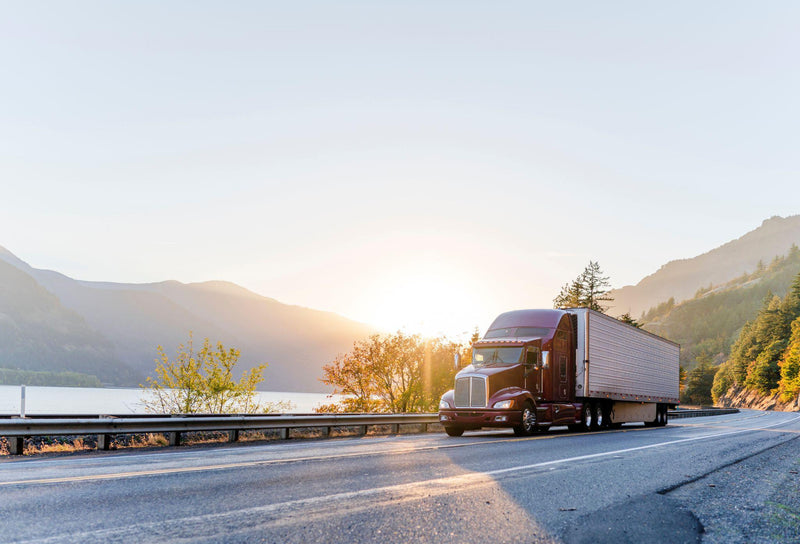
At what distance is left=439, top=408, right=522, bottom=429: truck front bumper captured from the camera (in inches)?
732

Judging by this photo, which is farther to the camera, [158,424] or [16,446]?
[158,424]

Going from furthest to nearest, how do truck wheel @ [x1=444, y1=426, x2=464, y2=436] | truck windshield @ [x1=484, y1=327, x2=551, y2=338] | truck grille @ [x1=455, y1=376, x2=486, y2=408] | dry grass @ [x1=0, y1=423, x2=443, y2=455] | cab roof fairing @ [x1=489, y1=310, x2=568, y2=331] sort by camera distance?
cab roof fairing @ [x1=489, y1=310, x2=568, y2=331]
truck windshield @ [x1=484, y1=327, x2=551, y2=338]
truck wheel @ [x1=444, y1=426, x2=464, y2=436]
truck grille @ [x1=455, y1=376, x2=486, y2=408]
dry grass @ [x1=0, y1=423, x2=443, y2=455]

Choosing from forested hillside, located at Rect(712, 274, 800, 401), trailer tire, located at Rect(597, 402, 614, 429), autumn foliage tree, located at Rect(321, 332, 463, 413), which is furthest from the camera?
forested hillside, located at Rect(712, 274, 800, 401)

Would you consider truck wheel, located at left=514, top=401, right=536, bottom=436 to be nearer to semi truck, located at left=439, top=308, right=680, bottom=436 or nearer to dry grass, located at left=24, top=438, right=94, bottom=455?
semi truck, located at left=439, top=308, right=680, bottom=436

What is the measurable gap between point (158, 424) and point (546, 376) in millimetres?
11861

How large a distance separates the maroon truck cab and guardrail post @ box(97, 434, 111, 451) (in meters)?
9.81

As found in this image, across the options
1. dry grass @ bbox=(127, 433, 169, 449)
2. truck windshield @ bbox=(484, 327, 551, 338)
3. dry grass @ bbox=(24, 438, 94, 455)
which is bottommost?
dry grass @ bbox=(127, 433, 169, 449)

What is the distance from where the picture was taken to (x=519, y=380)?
64.5ft

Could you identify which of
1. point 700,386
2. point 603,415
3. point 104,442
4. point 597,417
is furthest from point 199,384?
point 700,386

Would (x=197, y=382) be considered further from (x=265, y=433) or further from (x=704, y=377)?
(x=704, y=377)

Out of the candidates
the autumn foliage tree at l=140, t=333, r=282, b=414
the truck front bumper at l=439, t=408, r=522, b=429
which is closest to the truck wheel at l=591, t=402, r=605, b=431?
the truck front bumper at l=439, t=408, r=522, b=429

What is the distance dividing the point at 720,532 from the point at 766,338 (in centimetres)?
14188

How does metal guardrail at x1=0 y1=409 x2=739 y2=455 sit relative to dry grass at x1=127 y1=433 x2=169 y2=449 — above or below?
above

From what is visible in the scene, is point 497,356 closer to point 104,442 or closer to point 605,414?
point 605,414
